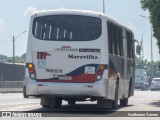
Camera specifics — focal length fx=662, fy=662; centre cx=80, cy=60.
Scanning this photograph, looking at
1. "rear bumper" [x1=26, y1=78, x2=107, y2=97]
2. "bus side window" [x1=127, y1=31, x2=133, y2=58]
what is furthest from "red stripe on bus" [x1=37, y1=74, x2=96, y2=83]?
"bus side window" [x1=127, y1=31, x2=133, y2=58]

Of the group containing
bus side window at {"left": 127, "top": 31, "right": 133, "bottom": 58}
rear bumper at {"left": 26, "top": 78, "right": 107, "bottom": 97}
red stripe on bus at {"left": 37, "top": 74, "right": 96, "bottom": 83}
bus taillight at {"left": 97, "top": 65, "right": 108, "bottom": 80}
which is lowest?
rear bumper at {"left": 26, "top": 78, "right": 107, "bottom": 97}

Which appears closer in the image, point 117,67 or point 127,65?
point 117,67

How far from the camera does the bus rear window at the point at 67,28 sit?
21.7m

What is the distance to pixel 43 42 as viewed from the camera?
2173 cm

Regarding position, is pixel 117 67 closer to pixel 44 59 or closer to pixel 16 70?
pixel 44 59

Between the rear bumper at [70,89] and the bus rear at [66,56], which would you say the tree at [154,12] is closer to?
the bus rear at [66,56]

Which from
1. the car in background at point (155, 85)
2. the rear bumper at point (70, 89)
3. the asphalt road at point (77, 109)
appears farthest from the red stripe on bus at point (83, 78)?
the car in background at point (155, 85)

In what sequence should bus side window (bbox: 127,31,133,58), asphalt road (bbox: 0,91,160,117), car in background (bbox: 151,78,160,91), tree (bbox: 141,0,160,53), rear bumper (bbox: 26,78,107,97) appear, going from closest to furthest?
1. asphalt road (bbox: 0,91,160,117)
2. rear bumper (bbox: 26,78,107,97)
3. bus side window (bbox: 127,31,133,58)
4. tree (bbox: 141,0,160,53)
5. car in background (bbox: 151,78,160,91)

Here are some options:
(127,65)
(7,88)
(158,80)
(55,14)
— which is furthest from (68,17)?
(158,80)

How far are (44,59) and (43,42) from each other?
57 cm

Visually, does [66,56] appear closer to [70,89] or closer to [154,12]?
[70,89]

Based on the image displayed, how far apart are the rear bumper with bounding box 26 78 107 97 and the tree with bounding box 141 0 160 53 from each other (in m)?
18.9

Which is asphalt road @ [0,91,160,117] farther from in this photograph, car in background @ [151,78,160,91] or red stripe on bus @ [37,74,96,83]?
car in background @ [151,78,160,91]

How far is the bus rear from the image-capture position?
69.7 ft
